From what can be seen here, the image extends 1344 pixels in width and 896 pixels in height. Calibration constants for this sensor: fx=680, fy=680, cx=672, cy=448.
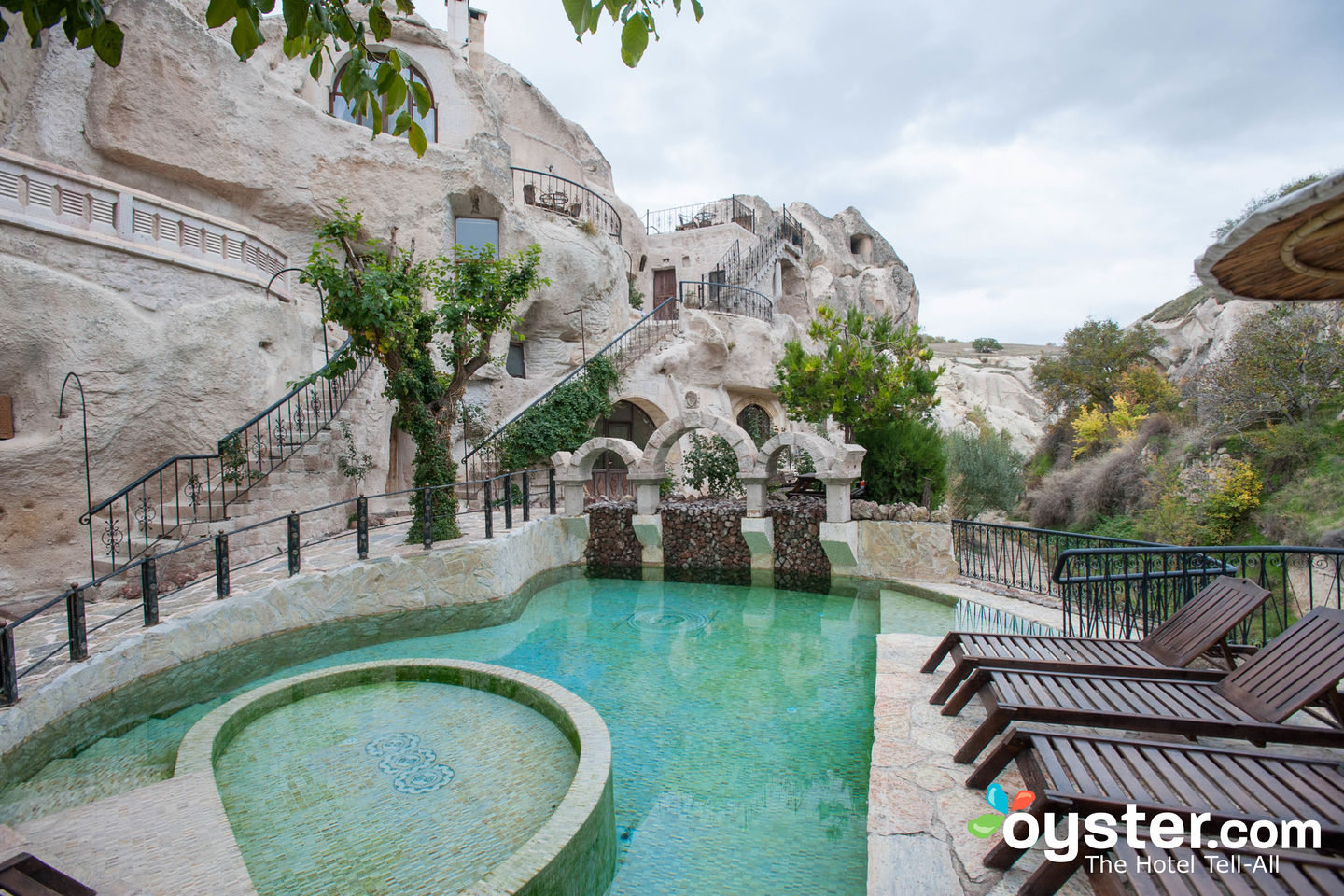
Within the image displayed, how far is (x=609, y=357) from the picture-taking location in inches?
695

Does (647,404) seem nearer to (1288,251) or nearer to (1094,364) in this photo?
(1094,364)

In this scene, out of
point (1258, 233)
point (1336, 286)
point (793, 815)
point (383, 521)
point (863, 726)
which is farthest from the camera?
point (383, 521)

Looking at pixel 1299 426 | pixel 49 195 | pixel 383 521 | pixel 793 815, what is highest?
pixel 49 195

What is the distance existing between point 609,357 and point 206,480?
9.75 metres

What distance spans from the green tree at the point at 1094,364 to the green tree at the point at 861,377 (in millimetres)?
13718

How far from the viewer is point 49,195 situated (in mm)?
8617

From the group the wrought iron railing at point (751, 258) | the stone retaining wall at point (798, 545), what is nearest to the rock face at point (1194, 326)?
the stone retaining wall at point (798, 545)

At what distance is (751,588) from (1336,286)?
8.95 meters

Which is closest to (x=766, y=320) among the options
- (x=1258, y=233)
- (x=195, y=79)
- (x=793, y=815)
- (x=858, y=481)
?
(x=858, y=481)

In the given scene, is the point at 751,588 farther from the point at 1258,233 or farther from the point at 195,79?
the point at 195,79

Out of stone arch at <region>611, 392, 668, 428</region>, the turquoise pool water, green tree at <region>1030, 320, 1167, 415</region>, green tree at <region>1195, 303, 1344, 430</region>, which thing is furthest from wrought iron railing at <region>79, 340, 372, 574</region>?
green tree at <region>1030, 320, 1167, 415</region>

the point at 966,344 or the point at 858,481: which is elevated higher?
the point at 966,344

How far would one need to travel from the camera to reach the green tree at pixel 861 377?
39.0ft

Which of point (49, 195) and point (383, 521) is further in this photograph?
point (383, 521)
